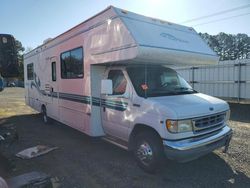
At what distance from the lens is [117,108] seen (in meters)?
5.34

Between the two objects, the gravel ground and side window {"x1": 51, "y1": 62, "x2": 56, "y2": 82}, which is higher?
side window {"x1": 51, "y1": 62, "x2": 56, "y2": 82}

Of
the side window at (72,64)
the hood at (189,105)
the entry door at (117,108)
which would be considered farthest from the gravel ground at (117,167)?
the side window at (72,64)

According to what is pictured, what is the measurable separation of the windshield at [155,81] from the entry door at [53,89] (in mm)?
3837

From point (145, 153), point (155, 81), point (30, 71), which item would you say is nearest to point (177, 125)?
point (145, 153)

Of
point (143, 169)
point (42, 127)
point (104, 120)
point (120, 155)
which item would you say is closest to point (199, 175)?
point (143, 169)

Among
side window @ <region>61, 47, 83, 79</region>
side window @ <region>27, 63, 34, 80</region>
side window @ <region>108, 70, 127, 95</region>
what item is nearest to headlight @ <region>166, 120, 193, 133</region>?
side window @ <region>108, 70, 127, 95</region>

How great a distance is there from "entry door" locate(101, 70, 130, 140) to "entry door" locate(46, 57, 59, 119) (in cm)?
301

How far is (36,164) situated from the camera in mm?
5234

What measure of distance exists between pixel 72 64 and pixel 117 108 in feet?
8.07

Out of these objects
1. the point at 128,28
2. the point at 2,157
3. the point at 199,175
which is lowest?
the point at 199,175

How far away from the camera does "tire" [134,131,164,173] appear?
4.35m

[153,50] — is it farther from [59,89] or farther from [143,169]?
[59,89]

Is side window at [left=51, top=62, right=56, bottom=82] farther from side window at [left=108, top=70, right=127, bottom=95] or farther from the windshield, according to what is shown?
the windshield

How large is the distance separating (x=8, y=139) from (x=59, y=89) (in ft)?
10.4
